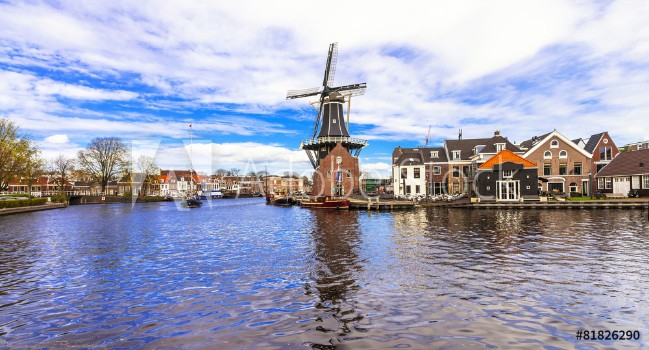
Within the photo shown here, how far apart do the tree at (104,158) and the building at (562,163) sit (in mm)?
93339

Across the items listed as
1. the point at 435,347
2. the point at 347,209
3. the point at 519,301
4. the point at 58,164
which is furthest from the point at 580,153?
the point at 58,164

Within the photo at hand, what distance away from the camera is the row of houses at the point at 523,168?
52500 millimetres

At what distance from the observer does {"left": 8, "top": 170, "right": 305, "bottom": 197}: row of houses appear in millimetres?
105456

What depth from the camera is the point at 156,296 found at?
11.5 m

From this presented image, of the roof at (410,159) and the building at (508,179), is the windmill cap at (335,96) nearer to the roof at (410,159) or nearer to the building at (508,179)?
the roof at (410,159)

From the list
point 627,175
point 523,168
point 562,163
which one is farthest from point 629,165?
point 523,168

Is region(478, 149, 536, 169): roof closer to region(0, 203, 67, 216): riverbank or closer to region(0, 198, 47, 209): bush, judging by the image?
region(0, 203, 67, 216): riverbank

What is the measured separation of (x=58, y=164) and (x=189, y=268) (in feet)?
359

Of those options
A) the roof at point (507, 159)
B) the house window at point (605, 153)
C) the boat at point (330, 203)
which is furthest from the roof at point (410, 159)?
the house window at point (605, 153)

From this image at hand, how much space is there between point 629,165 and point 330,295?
62.4 metres

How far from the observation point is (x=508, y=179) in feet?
175

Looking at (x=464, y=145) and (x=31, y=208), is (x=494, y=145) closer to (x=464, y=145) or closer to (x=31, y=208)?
(x=464, y=145)

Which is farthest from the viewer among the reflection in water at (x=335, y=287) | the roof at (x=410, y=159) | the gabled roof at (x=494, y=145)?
the roof at (x=410, y=159)

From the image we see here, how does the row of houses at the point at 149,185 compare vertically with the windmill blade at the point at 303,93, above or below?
below
